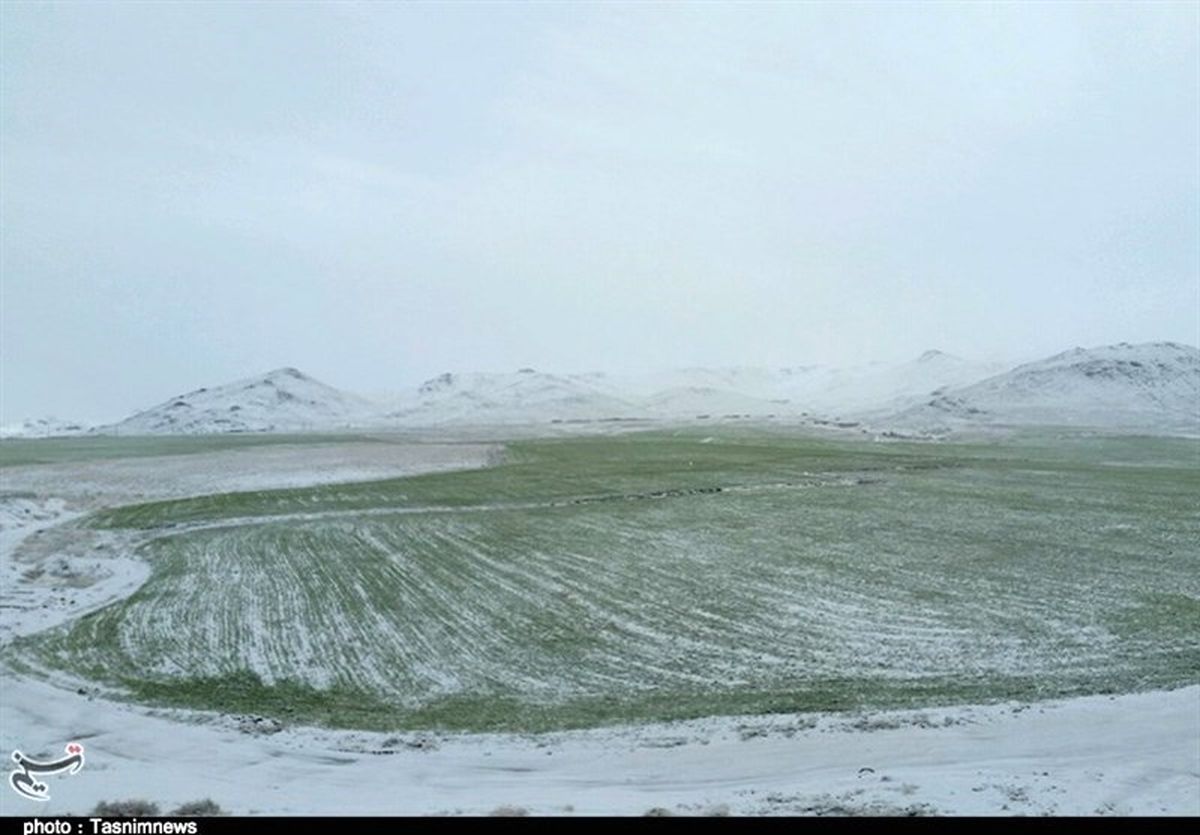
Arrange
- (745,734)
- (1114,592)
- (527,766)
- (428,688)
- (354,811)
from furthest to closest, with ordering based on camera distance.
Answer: (1114,592)
(428,688)
(745,734)
(527,766)
(354,811)

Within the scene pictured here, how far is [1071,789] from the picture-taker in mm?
11406

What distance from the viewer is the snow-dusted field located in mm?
11219

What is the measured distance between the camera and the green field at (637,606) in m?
16.8

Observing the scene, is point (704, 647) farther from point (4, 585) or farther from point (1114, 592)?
point (4, 585)

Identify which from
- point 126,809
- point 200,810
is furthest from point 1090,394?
point 126,809

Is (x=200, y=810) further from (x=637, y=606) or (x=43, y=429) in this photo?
(x=43, y=429)

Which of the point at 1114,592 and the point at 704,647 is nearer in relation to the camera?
the point at 704,647

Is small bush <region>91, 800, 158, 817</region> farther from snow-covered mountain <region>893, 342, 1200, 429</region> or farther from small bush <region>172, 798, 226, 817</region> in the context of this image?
snow-covered mountain <region>893, 342, 1200, 429</region>

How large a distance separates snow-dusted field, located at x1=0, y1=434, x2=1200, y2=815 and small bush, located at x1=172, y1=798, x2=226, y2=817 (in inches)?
11.4

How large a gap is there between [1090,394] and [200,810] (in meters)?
177

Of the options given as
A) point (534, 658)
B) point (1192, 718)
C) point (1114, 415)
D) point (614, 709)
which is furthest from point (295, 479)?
point (1114, 415)

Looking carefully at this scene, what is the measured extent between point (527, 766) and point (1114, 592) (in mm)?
Result: 18923
